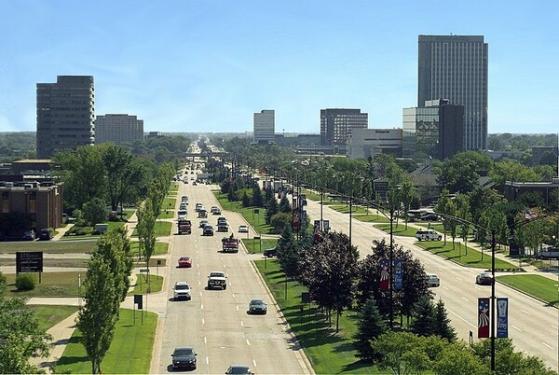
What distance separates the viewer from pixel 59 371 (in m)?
42.9

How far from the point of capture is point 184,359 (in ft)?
145

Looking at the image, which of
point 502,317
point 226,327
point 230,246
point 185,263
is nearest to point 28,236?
point 230,246

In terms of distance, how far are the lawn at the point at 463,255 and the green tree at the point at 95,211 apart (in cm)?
4024

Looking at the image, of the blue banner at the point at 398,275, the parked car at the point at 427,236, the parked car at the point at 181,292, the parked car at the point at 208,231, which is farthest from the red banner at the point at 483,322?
the parked car at the point at 208,231

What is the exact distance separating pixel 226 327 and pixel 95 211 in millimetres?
67277

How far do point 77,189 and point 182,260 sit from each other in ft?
176

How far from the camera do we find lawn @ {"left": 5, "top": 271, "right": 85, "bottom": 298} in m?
67.8

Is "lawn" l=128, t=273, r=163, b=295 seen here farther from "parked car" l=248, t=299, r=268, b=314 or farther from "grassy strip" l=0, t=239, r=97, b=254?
"grassy strip" l=0, t=239, r=97, b=254

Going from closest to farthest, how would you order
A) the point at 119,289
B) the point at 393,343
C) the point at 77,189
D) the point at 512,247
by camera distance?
the point at 393,343 → the point at 119,289 → the point at 512,247 → the point at 77,189

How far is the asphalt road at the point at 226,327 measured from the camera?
45906mm

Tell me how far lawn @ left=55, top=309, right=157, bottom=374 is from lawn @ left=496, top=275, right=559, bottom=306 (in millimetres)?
26973

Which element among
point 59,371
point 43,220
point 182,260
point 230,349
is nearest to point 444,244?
point 182,260

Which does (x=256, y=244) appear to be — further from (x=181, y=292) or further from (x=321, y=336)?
(x=321, y=336)

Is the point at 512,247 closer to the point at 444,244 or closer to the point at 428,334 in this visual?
the point at 444,244
